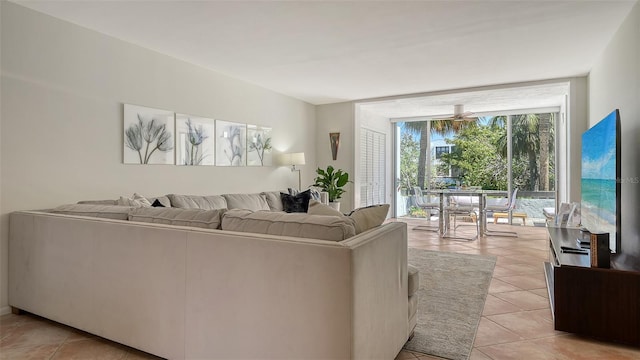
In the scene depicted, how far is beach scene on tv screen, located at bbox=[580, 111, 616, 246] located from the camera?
2.58 meters

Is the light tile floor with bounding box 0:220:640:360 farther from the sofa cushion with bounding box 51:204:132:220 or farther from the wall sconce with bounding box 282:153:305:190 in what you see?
the wall sconce with bounding box 282:153:305:190

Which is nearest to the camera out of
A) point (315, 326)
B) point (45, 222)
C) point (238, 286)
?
point (315, 326)

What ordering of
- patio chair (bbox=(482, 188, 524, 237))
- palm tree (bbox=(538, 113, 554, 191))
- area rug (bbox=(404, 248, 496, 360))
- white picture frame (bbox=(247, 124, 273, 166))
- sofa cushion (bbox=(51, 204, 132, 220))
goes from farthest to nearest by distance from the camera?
palm tree (bbox=(538, 113, 554, 191)) → patio chair (bbox=(482, 188, 524, 237)) → white picture frame (bbox=(247, 124, 273, 166)) → sofa cushion (bbox=(51, 204, 132, 220)) → area rug (bbox=(404, 248, 496, 360))

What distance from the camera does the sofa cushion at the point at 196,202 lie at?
11.9 ft

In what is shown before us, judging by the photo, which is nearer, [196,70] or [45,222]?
[45,222]

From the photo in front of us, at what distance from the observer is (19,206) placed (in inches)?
111

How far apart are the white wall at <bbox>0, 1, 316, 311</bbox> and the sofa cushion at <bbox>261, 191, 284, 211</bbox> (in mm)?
750

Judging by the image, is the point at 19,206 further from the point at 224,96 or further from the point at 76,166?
the point at 224,96

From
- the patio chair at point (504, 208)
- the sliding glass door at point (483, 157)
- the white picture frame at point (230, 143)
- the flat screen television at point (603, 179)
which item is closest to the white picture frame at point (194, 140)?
the white picture frame at point (230, 143)

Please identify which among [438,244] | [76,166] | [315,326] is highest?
[76,166]

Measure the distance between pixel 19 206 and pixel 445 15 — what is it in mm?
3801

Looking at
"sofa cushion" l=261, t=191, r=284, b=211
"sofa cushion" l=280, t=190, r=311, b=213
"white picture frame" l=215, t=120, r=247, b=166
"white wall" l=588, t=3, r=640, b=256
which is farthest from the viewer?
"sofa cushion" l=280, t=190, r=311, b=213

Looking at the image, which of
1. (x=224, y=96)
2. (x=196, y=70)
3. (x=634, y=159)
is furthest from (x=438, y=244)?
(x=196, y=70)

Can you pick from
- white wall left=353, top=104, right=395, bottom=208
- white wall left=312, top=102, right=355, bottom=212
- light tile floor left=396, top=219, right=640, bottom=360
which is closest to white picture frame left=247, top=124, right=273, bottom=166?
white wall left=312, top=102, right=355, bottom=212
